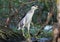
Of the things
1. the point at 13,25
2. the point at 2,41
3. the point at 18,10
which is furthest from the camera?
the point at 13,25

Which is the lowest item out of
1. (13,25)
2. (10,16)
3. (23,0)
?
(13,25)

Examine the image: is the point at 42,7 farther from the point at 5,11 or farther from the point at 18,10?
the point at 5,11

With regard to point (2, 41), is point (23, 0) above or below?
above

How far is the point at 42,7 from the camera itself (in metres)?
3.48

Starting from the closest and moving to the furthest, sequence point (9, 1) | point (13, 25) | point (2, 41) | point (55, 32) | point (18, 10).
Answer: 1. point (55, 32)
2. point (2, 41)
3. point (9, 1)
4. point (18, 10)
5. point (13, 25)

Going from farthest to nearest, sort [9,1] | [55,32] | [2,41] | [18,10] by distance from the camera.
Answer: [18,10], [9,1], [2,41], [55,32]

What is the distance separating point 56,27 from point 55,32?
6cm

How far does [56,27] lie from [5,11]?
5.59 feet

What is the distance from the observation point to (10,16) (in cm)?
341

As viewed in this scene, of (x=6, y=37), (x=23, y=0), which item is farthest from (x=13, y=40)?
(x=23, y=0)

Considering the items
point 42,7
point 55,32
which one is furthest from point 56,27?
point 42,7

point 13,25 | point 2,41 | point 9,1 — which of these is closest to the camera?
point 2,41

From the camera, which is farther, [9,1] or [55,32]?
[9,1]

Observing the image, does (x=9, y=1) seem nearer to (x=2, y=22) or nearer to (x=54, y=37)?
(x=2, y=22)
